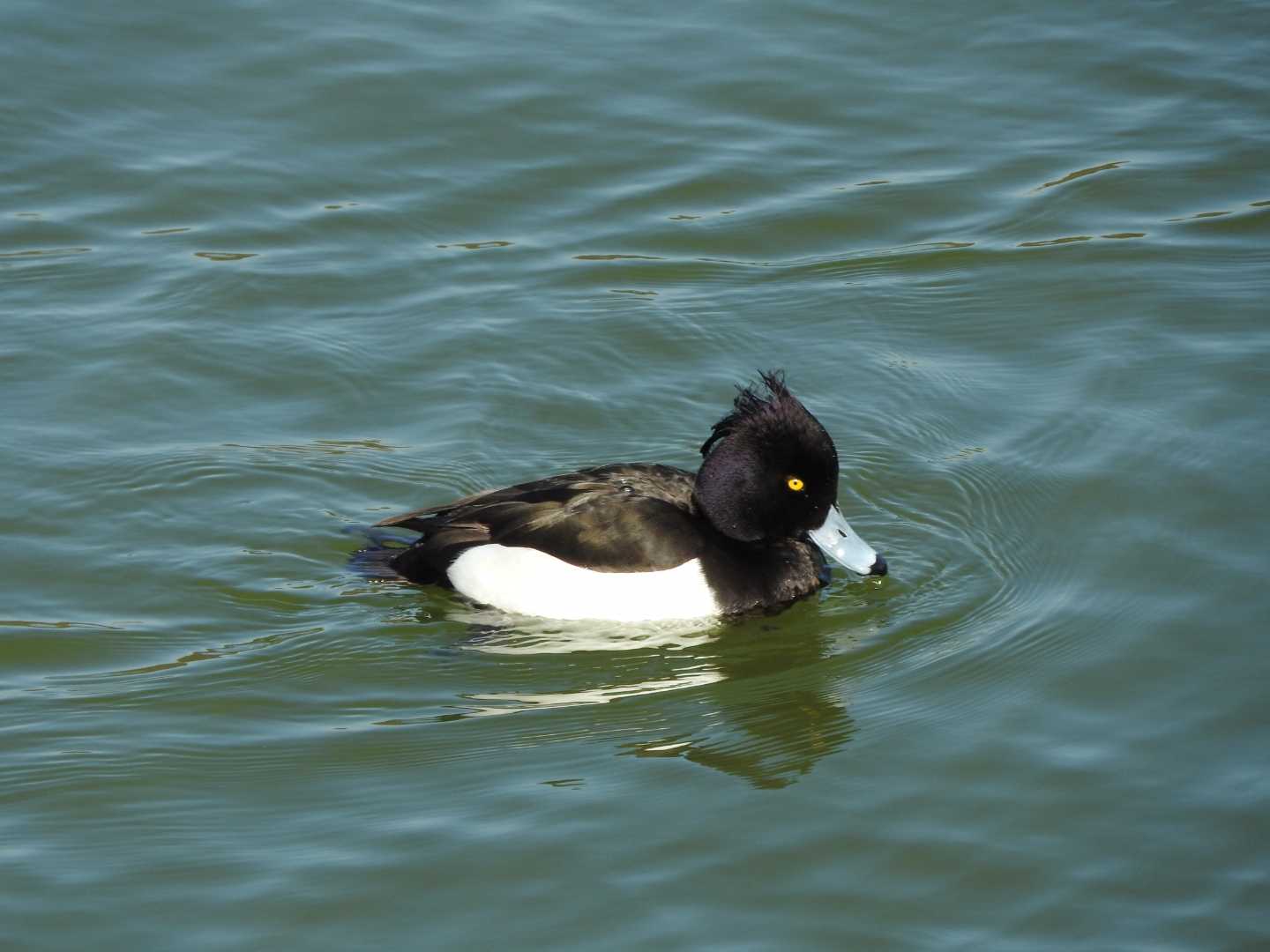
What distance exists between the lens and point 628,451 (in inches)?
371

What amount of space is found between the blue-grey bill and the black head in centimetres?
5

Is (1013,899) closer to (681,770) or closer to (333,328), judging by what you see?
(681,770)

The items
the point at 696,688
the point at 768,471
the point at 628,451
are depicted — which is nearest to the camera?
the point at 696,688

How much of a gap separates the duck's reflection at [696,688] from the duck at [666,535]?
0.41ft

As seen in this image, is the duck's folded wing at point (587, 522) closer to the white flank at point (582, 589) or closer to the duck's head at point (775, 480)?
A: the white flank at point (582, 589)

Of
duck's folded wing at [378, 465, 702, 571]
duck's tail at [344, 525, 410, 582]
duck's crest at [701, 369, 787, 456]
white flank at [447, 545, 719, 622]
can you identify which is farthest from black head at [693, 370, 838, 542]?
duck's tail at [344, 525, 410, 582]

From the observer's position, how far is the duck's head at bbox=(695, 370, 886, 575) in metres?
7.93

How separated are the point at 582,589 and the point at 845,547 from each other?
4.17ft

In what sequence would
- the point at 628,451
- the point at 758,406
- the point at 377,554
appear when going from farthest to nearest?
the point at 628,451, the point at 377,554, the point at 758,406

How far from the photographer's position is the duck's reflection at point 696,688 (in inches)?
275

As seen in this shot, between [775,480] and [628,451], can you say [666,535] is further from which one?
[628,451]

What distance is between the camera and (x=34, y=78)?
12750 millimetres

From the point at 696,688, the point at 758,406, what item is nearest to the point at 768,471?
the point at 758,406

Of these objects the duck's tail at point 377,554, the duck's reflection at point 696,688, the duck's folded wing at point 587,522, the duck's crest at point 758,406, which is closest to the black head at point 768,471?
the duck's crest at point 758,406
